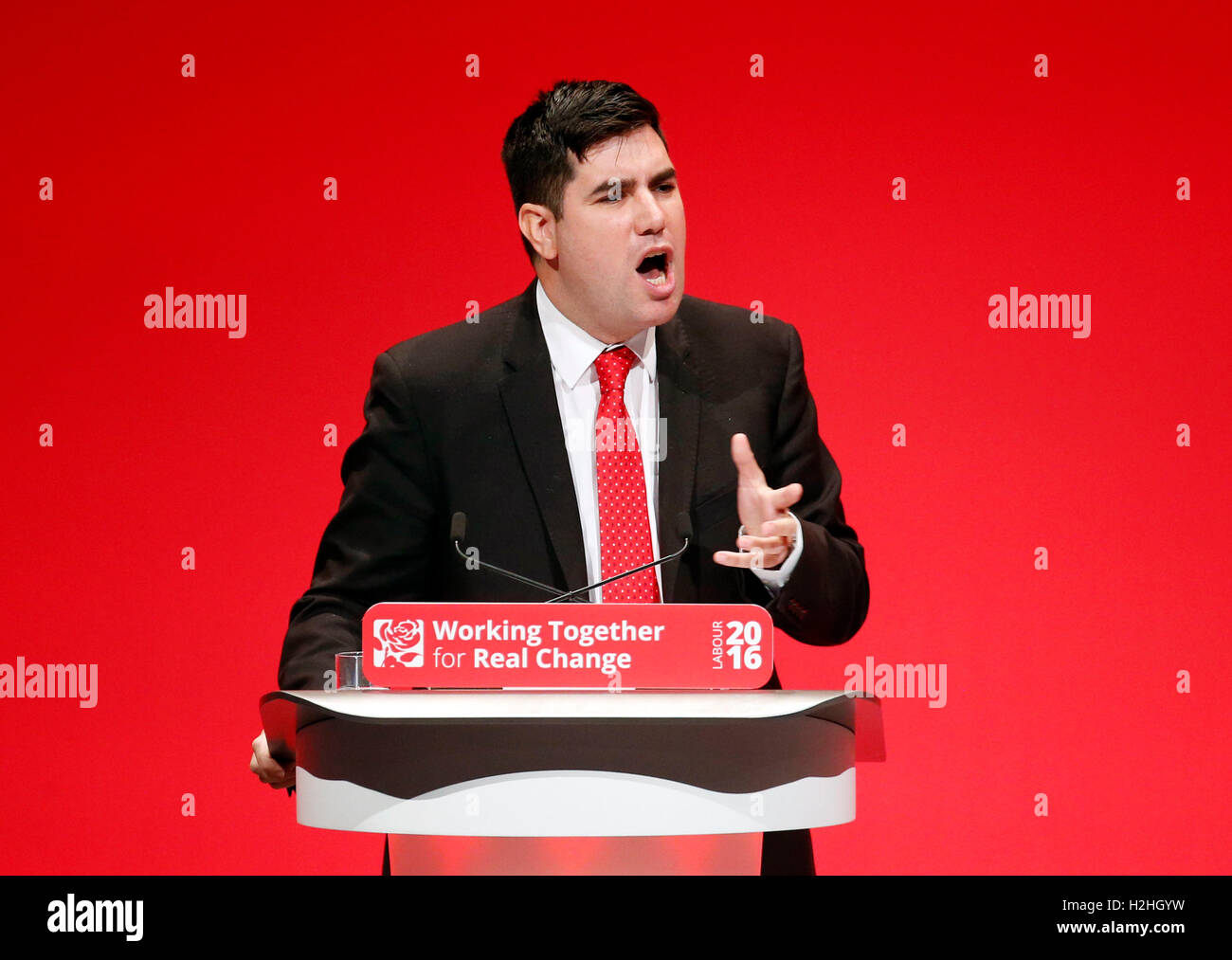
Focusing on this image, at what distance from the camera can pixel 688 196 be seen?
3.01 metres

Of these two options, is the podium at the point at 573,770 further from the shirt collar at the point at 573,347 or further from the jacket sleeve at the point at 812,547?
the shirt collar at the point at 573,347

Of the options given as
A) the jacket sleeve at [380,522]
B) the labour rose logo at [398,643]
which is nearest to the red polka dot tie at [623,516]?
the jacket sleeve at [380,522]

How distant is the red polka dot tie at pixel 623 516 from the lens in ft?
5.49

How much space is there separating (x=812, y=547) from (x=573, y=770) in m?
0.53

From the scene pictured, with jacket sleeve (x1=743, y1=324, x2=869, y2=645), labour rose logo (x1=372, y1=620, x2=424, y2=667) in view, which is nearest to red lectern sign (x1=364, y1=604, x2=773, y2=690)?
labour rose logo (x1=372, y1=620, x2=424, y2=667)

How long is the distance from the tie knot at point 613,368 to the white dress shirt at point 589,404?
1cm

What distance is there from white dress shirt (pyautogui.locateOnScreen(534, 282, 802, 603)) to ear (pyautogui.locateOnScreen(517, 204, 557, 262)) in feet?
0.22

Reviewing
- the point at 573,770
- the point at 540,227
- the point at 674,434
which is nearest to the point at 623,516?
the point at 674,434

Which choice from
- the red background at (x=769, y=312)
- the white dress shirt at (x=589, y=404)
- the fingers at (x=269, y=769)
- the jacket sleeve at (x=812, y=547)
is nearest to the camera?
the fingers at (x=269, y=769)

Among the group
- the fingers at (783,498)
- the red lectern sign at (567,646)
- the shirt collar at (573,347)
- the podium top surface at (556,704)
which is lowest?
the podium top surface at (556,704)

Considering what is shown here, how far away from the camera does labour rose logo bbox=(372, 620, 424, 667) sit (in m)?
1.26

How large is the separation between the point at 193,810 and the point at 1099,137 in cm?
241

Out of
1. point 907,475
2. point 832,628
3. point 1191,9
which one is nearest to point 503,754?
point 832,628
